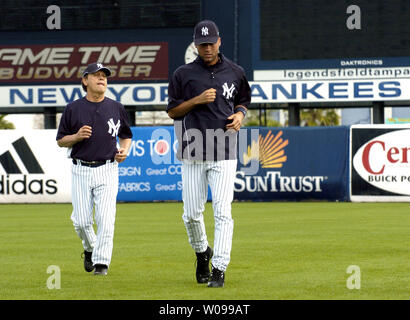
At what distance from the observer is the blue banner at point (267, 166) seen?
78.2 ft

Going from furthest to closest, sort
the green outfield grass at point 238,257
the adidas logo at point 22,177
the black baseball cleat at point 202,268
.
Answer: the adidas logo at point 22,177
the black baseball cleat at point 202,268
the green outfield grass at point 238,257

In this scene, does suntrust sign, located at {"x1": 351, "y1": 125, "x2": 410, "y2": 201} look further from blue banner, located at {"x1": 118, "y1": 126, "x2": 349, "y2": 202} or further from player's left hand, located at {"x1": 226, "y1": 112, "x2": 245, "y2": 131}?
player's left hand, located at {"x1": 226, "y1": 112, "x2": 245, "y2": 131}

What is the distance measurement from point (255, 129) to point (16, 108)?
12.1 metres

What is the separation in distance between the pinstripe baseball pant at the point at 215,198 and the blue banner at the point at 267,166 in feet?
50.4

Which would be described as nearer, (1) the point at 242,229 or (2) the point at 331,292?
(2) the point at 331,292

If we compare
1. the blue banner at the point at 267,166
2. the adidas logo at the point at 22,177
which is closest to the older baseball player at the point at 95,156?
the blue banner at the point at 267,166

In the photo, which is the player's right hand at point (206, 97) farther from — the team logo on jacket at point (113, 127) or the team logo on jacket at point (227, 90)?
the team logo on jacket at point (113, 127)

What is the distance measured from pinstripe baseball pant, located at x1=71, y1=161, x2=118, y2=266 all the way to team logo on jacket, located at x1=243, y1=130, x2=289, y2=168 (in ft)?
48.6

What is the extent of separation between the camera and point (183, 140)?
8227mm

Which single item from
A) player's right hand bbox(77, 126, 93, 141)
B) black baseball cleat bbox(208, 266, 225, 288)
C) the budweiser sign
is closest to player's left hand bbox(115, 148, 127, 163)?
player's right hand bbox(77, 126, 93, 141)

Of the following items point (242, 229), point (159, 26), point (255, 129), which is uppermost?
point (159, 26)

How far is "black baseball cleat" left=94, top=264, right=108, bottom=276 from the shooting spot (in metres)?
9.09
